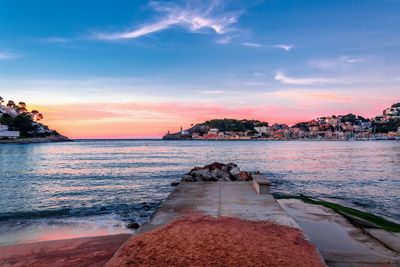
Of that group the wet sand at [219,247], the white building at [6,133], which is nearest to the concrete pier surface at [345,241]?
the wet sand at [219,247]

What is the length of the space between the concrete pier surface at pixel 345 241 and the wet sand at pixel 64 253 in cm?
580

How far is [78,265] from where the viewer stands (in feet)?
27.6

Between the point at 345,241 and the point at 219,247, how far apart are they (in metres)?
4.88

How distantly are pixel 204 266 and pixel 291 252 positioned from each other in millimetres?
1876

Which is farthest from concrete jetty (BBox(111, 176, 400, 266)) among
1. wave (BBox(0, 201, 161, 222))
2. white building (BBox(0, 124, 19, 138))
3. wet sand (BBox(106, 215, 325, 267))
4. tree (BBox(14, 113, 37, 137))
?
tree (BBox(14, 113, 37, 137))

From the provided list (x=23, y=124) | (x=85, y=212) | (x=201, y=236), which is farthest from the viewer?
(x=23, y=124)

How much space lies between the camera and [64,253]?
376 inches

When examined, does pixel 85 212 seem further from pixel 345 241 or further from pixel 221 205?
pixel 345 241

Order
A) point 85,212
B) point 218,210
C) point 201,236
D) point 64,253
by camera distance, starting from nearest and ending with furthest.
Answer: point 201,236, point 64,253, point 218,210, point 85,212

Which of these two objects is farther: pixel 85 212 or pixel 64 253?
pixel 85 212

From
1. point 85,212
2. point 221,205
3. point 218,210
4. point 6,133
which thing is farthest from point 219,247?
point 6,133

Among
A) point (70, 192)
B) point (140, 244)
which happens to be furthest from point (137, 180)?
point (140, 244)

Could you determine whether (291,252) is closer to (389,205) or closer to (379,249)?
(379,249)

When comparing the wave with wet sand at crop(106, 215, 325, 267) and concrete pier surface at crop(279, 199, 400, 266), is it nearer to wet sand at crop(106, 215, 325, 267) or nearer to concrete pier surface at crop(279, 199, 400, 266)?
concrete pier surface at crop(279, 199, 400, 266)
